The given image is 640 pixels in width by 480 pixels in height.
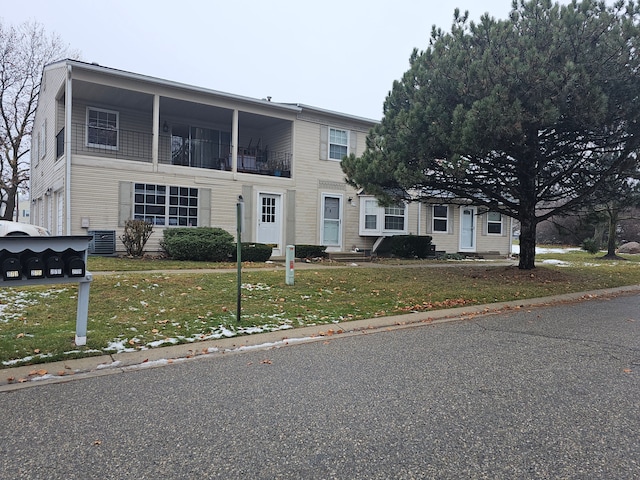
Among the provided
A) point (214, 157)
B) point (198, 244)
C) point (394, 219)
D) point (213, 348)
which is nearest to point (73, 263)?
point (213, 348)

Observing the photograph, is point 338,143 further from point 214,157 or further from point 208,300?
point 208,300

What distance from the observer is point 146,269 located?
10.7 meters

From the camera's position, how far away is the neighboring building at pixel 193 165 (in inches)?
533

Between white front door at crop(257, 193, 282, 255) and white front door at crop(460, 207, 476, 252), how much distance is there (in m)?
9.22

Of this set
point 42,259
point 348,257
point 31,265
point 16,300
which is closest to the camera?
point 31,265

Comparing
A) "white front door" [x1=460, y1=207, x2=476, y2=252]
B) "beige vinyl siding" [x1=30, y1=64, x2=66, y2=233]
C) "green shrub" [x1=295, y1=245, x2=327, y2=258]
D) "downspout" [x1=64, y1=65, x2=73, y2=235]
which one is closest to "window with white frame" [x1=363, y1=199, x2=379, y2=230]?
"green shrub" [x1=295, y1=245, x2=327, y2=258]

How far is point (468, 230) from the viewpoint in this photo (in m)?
21.5

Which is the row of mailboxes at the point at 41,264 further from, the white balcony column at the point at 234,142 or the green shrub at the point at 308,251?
the green shrub at the point at 308,251

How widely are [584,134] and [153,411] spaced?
438 inches

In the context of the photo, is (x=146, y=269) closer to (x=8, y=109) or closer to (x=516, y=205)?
(x=516, y=205)

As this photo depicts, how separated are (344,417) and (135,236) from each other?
11.3 metres

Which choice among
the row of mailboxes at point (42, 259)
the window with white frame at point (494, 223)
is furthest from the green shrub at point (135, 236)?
the window with white frame at point (494, 223)

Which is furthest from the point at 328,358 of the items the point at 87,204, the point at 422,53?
the point at 87,204

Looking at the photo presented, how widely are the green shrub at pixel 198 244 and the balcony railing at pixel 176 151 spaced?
144 inches
